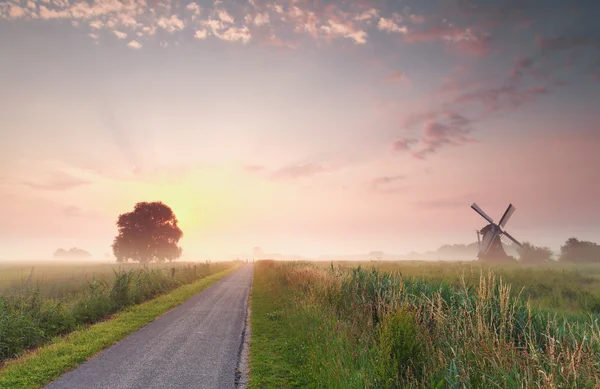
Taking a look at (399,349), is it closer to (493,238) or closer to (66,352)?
(66,352)

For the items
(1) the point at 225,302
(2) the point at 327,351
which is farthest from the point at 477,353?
(1) the point at 225,302

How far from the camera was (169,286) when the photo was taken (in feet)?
88.6

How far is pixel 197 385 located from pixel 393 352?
186 inches

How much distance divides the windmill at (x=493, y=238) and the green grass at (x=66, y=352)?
62424 mm

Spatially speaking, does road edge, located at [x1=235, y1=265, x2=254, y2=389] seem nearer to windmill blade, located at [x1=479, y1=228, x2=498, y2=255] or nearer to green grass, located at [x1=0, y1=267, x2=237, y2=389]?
green grass, located at [x1=0, y1=267, x2=237, y2=389]

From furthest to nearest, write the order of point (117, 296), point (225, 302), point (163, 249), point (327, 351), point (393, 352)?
1. point (163, 249)
2. point (225, 302)
3. point (117, 296)
4. point (327, 351)
5. point (393, 352)

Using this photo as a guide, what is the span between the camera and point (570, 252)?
88938 mm

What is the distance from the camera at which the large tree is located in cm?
6531

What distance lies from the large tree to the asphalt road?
57142 millimetres

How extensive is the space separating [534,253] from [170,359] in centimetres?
9524

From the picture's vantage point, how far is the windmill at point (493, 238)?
60219 mm

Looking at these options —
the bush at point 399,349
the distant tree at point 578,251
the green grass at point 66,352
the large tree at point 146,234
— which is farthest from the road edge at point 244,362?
the distant tree at point 578,251

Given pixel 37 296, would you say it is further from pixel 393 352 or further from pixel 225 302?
pixel 393 352

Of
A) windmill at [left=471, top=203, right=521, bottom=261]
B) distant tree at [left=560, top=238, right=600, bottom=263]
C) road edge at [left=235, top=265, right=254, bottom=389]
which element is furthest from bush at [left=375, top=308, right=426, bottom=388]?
distant tree at [left=560, top=238, right=600, bottom=263]
